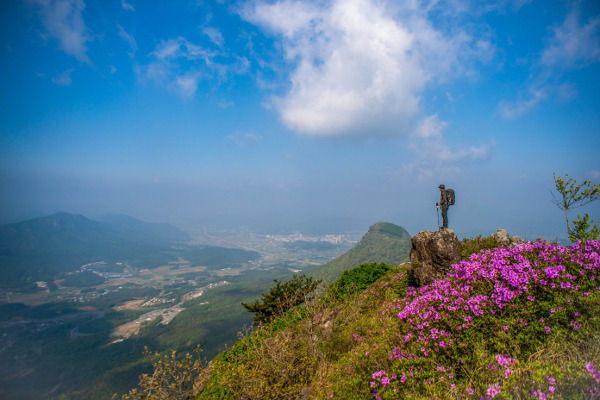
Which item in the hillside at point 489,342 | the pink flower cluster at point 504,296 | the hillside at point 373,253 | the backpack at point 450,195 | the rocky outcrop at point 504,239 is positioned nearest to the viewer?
the hillside at point 489,342

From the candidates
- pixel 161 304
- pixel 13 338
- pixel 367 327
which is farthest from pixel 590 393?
pixel 13 338

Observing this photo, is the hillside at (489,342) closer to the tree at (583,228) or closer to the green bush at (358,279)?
the green bush at (358,279)

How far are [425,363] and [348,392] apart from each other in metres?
1.86

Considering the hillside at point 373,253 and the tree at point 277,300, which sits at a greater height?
the tree at point 277,300

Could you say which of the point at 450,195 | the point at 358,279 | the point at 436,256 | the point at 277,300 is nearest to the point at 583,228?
the point at 450,195

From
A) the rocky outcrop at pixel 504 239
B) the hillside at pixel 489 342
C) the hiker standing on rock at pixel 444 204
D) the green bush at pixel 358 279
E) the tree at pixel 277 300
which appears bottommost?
the tree at pixel 277 300

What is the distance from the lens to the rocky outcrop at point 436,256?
10278 millimetres

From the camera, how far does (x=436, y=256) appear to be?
34.6 ft

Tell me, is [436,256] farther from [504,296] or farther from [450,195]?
[504,296]

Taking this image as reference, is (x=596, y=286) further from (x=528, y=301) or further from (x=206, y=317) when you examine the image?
(x=206, y=317)

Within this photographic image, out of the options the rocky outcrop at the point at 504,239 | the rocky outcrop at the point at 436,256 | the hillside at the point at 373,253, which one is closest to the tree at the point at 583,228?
the rocky outcrop at the point at 504,239

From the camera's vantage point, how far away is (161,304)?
139125 millimetres

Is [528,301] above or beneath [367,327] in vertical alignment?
above

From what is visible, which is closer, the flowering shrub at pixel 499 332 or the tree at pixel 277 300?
the flowering shrub at pixel 499 332
